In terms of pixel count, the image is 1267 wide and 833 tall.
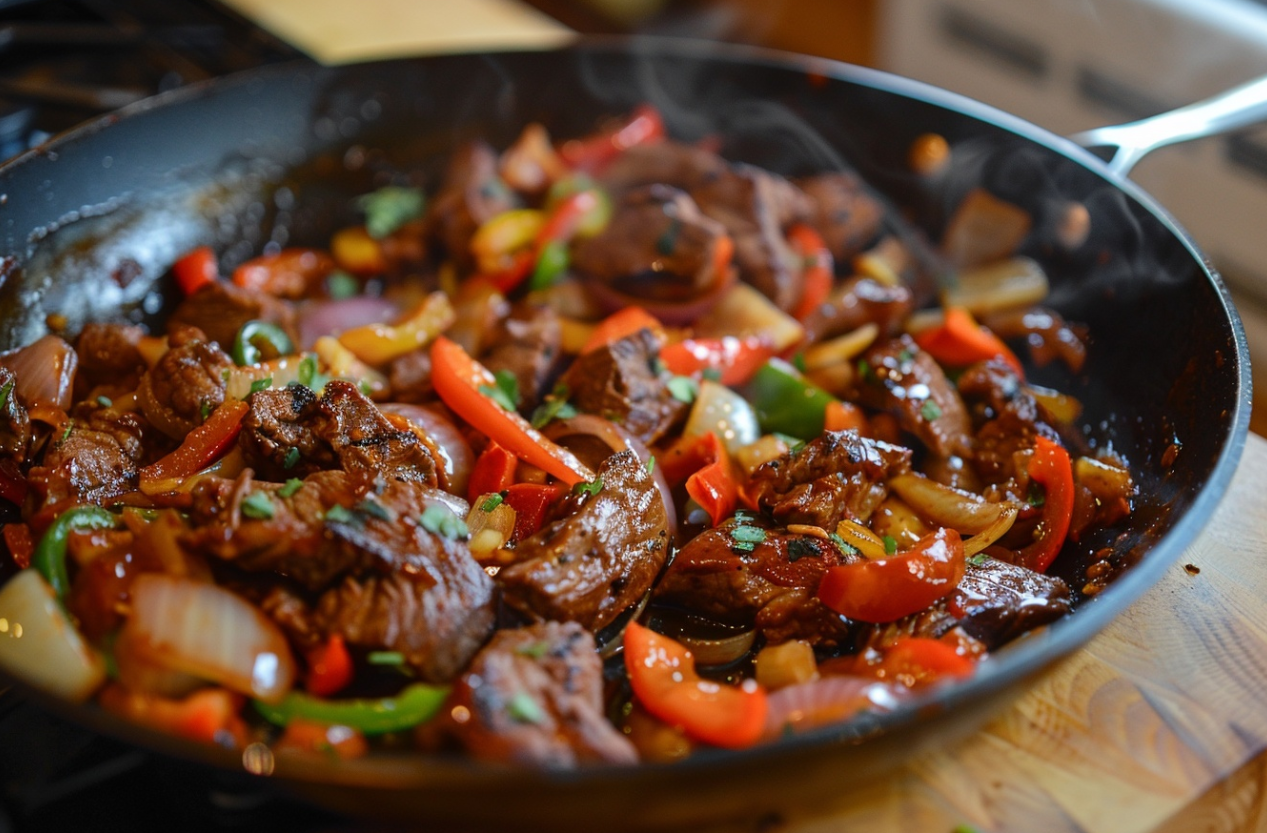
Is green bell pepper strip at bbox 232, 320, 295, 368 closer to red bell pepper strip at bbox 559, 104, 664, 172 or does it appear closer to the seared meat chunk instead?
the seared meat chunk

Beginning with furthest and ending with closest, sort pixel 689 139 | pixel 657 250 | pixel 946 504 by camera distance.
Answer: pixel 689 139 < pixel 657 250 < pixel 946 504

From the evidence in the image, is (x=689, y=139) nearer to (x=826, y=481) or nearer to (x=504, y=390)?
(x=504, y=390)

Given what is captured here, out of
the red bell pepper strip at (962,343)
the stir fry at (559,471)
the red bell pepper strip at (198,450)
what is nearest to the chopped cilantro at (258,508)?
the stir fry at (559,471)

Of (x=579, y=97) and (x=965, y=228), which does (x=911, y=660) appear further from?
(x=579, y=97)

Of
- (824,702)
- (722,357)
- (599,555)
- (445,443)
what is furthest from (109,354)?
(824,702)

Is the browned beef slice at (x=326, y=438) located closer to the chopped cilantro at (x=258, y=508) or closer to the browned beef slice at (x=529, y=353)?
the chopped cilantro at (x=258, y=508)

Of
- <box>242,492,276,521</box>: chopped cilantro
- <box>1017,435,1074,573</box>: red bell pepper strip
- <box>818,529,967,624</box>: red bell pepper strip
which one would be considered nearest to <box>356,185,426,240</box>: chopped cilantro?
<box>242,492,276,521</box>: chopped cilantro
